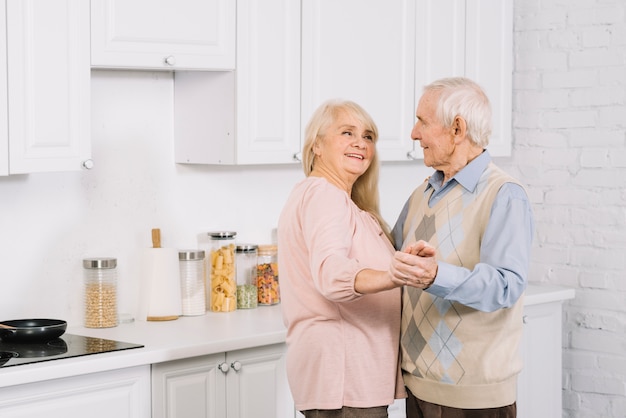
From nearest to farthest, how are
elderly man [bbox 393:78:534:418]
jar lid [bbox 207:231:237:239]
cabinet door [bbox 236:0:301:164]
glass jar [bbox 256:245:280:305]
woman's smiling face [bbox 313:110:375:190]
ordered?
elderly man [bbox 393:78:534:418]
woman's smiling face [bbox 313:110:375:190]
cabinet door [bbox 236:0:301:164]
jar lid [bbox 207:231:237:239]
glass jar [bbox 256:245:280:305]

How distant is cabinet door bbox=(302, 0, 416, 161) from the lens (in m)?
3.53

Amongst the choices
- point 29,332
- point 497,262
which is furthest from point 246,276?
point 497,262

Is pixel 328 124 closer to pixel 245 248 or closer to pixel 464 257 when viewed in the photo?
pixel 464 257

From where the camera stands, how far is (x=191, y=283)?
3.47 metres

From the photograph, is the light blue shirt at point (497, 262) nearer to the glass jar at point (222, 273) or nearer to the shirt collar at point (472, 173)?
the shirt collar at point (472, 173)

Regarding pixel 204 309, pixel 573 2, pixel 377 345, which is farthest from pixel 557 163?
pixel 377 345

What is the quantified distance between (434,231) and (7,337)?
127 cm

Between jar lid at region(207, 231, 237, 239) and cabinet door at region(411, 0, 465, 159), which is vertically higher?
cabinet door at region(411, 0, 465, 159)

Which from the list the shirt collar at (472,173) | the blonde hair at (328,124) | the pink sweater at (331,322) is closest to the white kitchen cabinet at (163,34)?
the blonde hair at (328,124)

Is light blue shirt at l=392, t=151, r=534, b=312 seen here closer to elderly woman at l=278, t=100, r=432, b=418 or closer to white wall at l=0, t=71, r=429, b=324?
elderly woman at l=278, t=100, r=432, b=418

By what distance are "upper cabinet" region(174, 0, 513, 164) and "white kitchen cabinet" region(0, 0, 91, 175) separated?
0.56 metres

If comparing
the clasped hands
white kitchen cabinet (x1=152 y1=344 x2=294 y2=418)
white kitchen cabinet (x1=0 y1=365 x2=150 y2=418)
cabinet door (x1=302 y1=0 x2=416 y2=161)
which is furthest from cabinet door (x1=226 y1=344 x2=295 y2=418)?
the clasped hands

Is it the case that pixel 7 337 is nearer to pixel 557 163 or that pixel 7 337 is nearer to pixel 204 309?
pixel 204 309

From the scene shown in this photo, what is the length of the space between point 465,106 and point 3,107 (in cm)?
125
